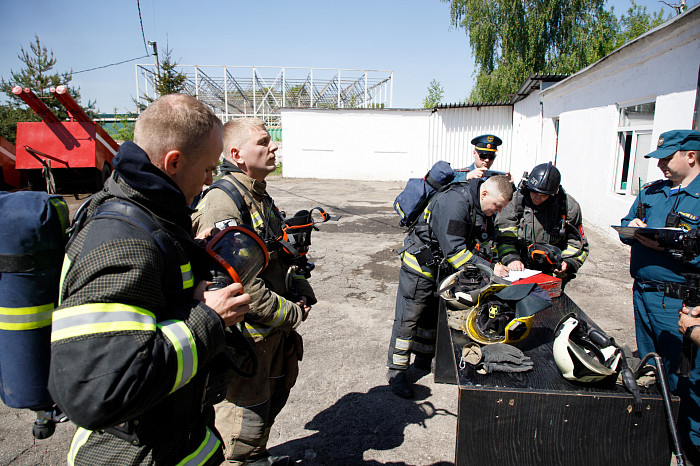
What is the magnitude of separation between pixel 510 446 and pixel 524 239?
8.29ft

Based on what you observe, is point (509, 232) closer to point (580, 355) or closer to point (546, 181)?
point (546, 181)

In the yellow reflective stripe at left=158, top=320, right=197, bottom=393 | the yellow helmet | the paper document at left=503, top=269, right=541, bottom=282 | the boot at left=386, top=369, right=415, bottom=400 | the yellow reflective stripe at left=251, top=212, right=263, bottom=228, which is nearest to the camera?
the yellow reflective stripe at left=158, top=320, right=197, bottom=393

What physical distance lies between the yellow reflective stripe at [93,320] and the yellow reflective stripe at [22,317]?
1.12 ft

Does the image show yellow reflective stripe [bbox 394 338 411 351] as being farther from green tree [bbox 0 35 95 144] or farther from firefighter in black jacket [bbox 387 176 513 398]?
green tree [bbox 0 35 95 144]

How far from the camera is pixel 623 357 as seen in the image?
196 centimetres

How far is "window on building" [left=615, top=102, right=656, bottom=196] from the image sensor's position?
7.37 metres

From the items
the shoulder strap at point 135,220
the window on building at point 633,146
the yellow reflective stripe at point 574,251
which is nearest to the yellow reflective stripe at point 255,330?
the shoulder strap at point 135,220

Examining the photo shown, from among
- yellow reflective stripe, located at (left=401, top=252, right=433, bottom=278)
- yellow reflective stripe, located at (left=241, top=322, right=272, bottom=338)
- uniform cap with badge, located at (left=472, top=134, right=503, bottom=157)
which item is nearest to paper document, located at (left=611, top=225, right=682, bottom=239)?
yellow reflective stripe, located at (left=401, top=252, right=433, bottom=278)

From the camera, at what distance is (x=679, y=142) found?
304 centimetres

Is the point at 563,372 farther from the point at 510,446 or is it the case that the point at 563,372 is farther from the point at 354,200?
the point at 354,200

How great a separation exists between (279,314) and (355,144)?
20.2m

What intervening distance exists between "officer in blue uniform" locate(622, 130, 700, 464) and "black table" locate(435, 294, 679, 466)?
1.26 metres

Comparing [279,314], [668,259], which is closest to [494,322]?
[279,314]

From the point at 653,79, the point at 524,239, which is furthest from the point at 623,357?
the point at 653,79
